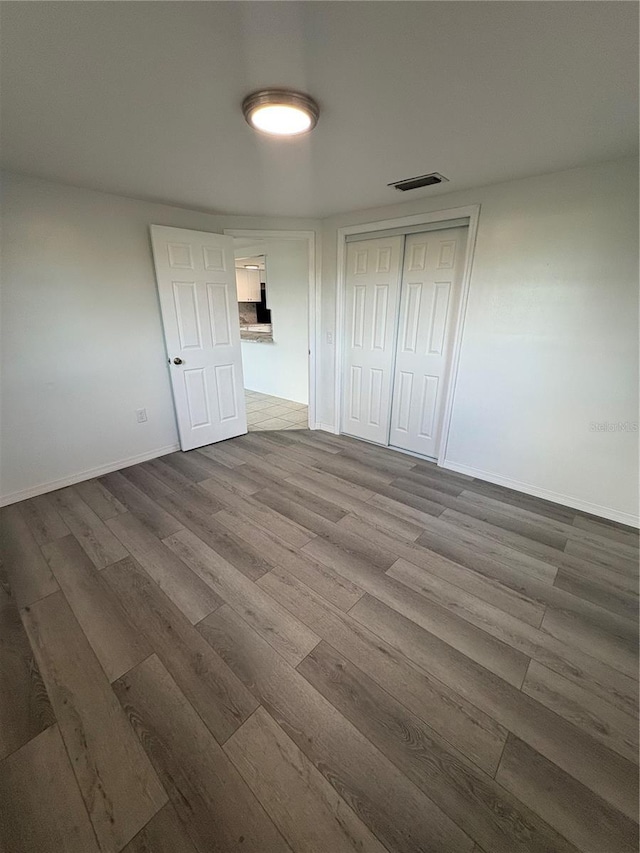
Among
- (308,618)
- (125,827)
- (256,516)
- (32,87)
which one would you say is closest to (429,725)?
(308,618)

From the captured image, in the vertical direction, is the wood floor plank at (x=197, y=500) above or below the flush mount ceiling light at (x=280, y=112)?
below

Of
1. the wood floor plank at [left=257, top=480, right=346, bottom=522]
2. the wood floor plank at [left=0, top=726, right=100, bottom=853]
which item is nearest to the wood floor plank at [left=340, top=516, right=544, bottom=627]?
the wood floor plank at [left=257, top=480, right=346, bottom=522]

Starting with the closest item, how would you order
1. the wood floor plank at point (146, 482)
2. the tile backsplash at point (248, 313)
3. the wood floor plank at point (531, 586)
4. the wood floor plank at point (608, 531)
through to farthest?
the wood floor plank at point (531, 586) → the wood floor plank at point (608, 531) → the wood floor plank at point (146, 482) → the tile backsplash at point (248, 313)

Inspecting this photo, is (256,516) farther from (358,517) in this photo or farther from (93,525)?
(93,525)

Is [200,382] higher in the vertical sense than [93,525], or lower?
higher

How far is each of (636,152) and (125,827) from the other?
3.70 meters

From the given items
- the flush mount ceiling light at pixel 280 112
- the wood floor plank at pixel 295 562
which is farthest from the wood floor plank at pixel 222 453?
the flush mount ceiling light at pixel 280 112

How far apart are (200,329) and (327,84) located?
2.34m

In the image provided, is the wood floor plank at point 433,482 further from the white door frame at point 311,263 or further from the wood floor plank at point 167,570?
the wood floor plank at point 167,570

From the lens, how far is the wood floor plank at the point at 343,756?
37.9 inches

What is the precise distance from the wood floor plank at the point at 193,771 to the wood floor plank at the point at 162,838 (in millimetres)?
17

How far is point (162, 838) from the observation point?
948 mm

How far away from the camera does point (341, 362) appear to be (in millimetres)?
3699

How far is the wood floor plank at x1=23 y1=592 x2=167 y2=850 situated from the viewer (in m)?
1.00
